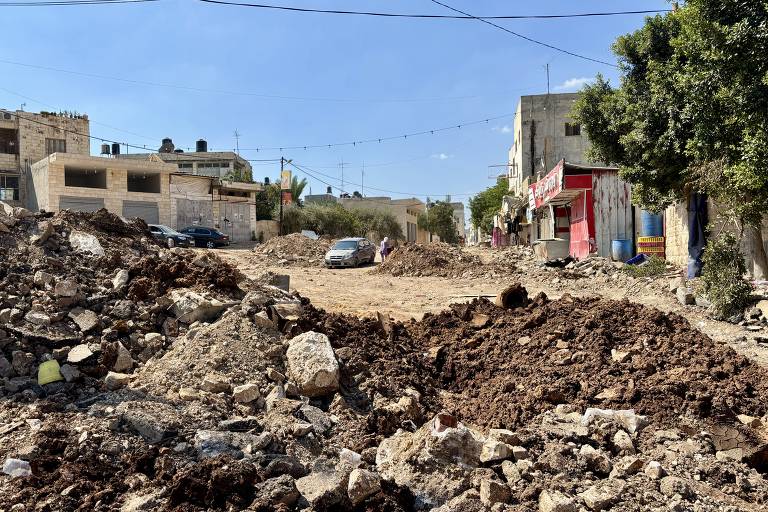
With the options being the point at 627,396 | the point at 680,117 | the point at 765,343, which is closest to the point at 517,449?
the point at 627,396

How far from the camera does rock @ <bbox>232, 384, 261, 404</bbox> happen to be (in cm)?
509

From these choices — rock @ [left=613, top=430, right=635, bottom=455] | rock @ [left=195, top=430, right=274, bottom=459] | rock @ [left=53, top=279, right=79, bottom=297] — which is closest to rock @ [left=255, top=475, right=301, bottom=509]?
rock @ [left=195, top=430, right=274, bottom=459]

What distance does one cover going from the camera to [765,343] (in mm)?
7848

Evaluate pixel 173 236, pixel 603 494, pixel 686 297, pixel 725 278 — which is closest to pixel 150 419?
pixel 603 494

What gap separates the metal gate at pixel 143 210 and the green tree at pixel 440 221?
129 feet

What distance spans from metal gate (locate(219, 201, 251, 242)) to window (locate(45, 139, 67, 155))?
12.4 metres

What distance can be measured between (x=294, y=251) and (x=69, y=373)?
23.6m

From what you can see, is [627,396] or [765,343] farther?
[765,343]

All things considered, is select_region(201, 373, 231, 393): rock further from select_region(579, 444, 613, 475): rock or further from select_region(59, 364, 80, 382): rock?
select_region(579, 444, 613, 475): rock

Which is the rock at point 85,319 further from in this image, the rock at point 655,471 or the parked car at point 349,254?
the parked car at point 349,254

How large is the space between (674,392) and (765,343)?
3.48 meters

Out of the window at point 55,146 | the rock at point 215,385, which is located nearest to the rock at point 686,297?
the rock at point 215,385

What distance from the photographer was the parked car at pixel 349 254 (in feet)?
84.5

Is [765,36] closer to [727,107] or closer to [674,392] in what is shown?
[727,107]
